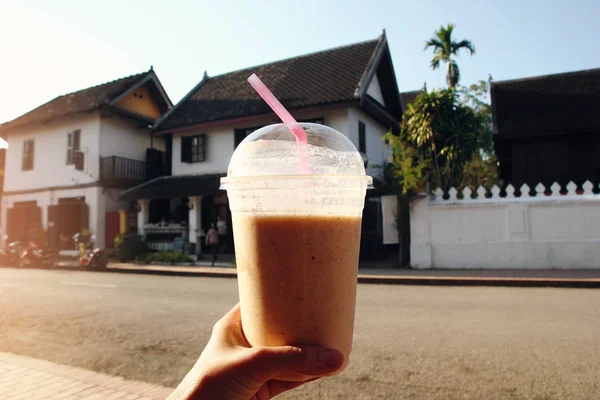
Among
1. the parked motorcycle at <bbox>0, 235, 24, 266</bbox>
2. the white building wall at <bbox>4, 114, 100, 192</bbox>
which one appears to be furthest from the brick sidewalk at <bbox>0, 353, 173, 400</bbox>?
the white building wall at <bbox>4, 114, 100, 192</bbox>

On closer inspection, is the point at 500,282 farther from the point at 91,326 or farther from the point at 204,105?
the point at 204,105

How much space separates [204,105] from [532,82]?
14.0 m

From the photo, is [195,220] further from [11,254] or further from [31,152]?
[31,152]

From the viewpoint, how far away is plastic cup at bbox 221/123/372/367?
1136mm

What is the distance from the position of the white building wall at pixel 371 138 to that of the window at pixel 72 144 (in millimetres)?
12182

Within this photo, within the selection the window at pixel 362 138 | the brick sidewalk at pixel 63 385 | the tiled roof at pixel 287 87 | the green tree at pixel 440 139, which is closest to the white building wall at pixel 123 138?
the tiled roof at pixel 287 87

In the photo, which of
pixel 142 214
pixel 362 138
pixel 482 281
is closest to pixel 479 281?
pixel 482 281

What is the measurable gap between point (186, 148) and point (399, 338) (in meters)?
14.7

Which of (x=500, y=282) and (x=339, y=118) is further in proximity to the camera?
(x=339, y=118)

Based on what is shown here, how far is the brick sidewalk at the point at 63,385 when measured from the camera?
10.3ft

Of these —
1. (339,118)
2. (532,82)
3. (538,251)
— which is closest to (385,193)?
(339,118)

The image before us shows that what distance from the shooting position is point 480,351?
13.6 feet

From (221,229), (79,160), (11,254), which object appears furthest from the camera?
(79,160)

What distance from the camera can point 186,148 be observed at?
58.1ft
